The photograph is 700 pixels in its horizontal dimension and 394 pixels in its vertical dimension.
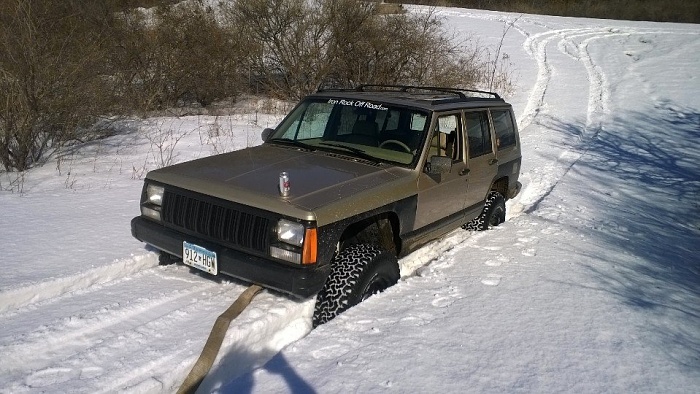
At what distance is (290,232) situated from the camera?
3746 mm

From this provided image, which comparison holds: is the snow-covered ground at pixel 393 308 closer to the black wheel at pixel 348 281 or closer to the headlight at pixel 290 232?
the black wheel at pixel 348 281

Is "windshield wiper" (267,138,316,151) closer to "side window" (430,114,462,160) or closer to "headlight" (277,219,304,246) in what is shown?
"side window" (430,114,462,160)

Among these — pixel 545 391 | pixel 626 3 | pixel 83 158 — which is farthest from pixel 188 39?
pixel 626 3

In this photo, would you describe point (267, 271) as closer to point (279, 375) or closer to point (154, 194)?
point (279, 375)

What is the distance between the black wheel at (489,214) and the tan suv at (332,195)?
0.27 meters

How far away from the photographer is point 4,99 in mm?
7512

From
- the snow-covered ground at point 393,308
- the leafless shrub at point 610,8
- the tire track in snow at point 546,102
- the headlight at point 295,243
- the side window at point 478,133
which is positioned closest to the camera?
the snow-covered ground at point 393,308

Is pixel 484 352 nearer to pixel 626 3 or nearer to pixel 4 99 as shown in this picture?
pixel 4 99

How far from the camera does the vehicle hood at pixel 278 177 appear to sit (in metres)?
3.85

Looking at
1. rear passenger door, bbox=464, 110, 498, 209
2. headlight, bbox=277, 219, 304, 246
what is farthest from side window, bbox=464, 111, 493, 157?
headlight, bbox=277, 219, 304, 246

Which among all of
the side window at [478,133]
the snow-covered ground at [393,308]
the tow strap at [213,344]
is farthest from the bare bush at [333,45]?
the tow strap at [213,344]

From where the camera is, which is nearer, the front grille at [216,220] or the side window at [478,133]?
the front grille at [216,220]

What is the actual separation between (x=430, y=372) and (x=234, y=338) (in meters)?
1.31

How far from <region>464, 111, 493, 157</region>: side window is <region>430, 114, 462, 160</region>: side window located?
0.59 ft
